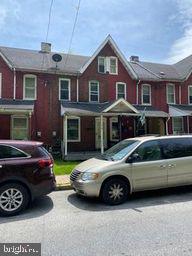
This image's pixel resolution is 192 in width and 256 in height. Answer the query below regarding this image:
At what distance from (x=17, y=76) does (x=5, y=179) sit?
1498 centimetres

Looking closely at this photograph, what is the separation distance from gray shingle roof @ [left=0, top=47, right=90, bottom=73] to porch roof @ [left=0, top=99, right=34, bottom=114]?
Result: 2.36 m

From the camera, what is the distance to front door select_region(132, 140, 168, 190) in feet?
26.7

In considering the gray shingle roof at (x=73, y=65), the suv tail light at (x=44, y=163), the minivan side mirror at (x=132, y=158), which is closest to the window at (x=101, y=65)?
the gray shingle roof at (x=73, y=65)

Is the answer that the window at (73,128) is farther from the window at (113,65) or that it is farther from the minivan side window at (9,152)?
the minivan side window at (9,152)

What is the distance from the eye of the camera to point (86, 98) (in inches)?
882

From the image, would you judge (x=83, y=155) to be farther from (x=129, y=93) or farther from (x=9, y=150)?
(x=9, y=150)

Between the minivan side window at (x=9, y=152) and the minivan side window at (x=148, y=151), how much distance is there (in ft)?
10.1

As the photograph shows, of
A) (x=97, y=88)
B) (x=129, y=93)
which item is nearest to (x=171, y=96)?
(x=129, y=93)

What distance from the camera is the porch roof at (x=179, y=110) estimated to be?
75.8ft

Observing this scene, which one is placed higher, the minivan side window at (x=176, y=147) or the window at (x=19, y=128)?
the window at (x=19, y=128)

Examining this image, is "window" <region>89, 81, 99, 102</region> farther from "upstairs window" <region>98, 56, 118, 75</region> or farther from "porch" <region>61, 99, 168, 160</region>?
"upstairs window" <region>98, 56, 118, 75</region>

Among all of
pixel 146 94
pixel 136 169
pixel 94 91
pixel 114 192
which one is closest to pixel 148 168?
pixel 136 169

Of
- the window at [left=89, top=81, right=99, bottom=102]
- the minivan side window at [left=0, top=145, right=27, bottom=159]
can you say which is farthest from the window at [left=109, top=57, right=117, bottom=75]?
the minivan side window at [left=0, top=145, right=27, bottom=159]

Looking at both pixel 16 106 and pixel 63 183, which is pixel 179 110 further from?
pixel 63 183
